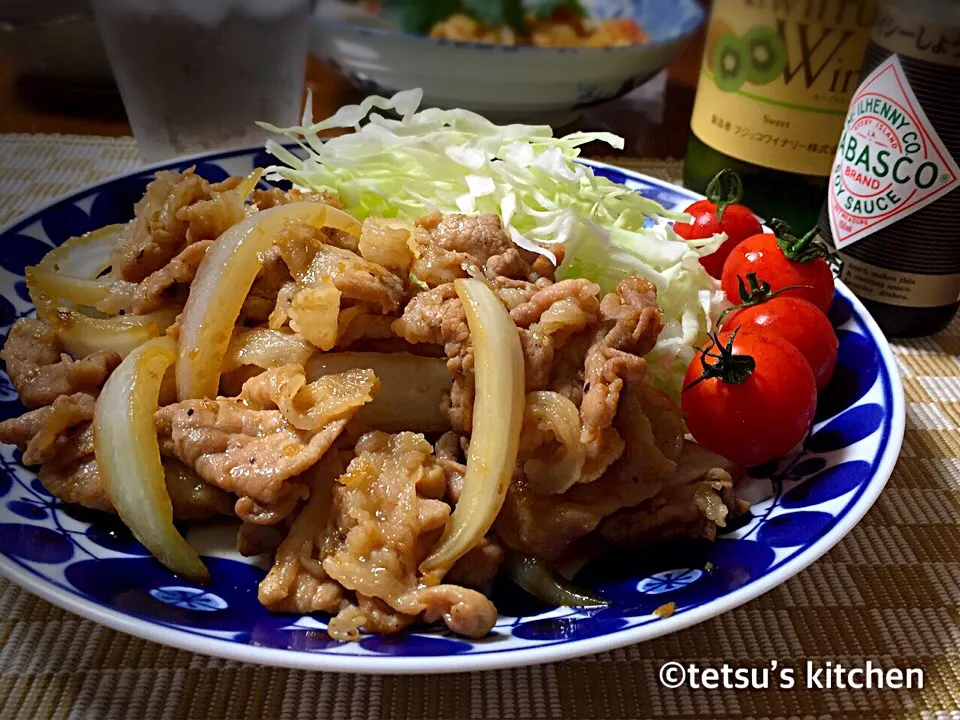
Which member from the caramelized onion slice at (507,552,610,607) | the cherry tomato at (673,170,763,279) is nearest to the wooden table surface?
the cherry tomato at (673,170,763,279)

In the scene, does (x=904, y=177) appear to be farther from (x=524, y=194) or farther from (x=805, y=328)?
(x=524, y=194)

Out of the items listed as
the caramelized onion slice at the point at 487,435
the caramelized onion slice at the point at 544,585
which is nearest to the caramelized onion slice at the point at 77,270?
the caramelized onion slice at the point at 487,435

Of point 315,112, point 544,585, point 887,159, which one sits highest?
point 887,159

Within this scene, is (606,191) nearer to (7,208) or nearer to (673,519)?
(673,519)

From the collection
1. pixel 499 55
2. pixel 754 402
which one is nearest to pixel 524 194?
pixel 754 402

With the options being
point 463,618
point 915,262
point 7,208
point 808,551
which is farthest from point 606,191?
point 7,208
